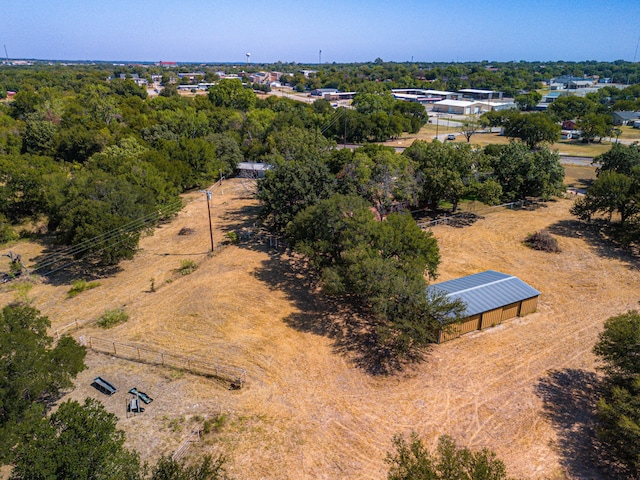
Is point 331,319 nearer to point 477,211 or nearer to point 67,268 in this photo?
point 67,268

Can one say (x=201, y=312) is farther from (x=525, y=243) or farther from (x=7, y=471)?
(x=525, y=243)

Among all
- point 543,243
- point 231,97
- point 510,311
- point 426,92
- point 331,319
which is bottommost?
point 331,319

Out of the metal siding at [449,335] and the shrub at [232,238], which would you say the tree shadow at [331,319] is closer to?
the metal siding at [449,335]

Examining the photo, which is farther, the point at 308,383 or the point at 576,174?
the point at 576,174

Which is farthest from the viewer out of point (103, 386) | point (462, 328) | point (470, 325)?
point (470, 325)

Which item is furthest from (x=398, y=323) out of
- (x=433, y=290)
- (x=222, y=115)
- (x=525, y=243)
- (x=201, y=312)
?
(x=222, y=115)

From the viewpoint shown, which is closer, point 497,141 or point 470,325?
point 470,325

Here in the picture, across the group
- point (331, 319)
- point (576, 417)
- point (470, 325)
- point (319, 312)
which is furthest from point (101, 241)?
point (576, 417)
